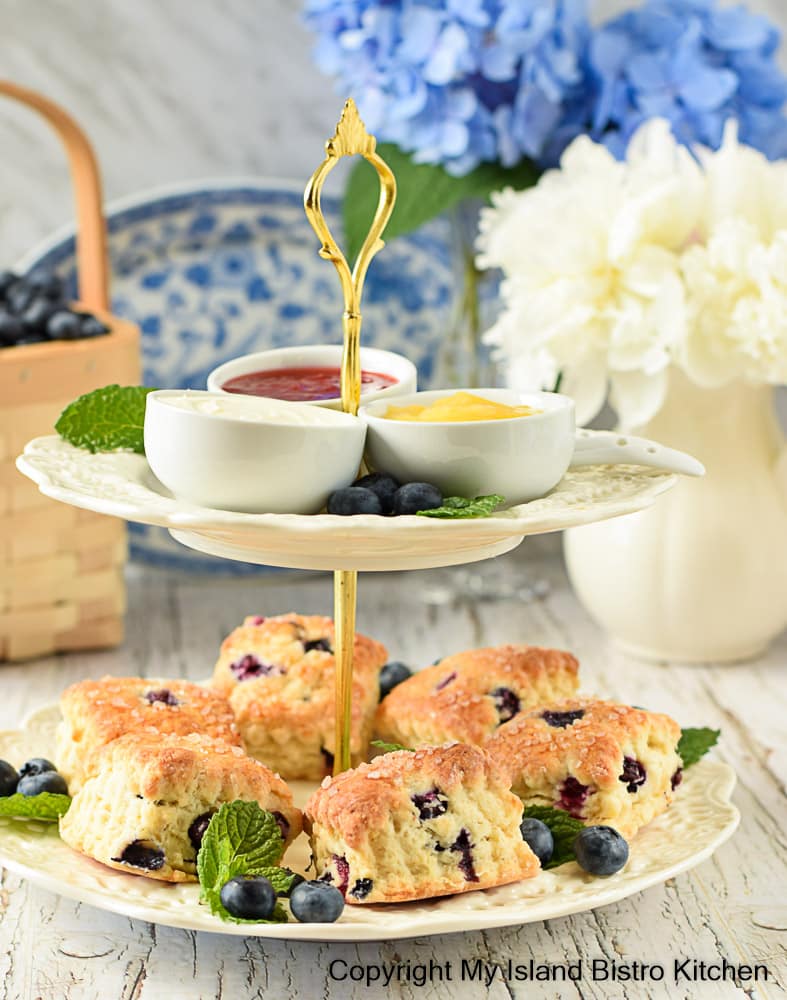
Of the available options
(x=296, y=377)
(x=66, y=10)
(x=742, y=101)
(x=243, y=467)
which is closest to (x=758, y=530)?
(x=742, y=101)

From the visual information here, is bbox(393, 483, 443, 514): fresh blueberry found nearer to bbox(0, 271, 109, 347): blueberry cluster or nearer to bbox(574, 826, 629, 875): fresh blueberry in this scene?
bbox(574, 826, 629, 875): fresh blueberry

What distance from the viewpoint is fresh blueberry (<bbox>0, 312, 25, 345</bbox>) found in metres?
1.69

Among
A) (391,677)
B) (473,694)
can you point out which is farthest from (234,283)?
(473,694)

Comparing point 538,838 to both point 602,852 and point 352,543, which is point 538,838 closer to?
point 602,852

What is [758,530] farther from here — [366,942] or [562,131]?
[366,942]

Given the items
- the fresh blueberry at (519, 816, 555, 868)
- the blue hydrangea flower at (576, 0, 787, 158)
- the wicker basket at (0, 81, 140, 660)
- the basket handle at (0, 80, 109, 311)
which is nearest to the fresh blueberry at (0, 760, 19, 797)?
the fresh blueberry at (519, 816, 555, 868)

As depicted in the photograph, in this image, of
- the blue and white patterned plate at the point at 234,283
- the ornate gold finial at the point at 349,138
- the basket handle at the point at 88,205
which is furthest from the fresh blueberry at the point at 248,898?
the blue and white patterned plate at the point at 234,283

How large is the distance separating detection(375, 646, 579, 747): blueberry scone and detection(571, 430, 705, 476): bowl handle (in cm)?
24

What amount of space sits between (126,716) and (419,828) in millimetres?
286

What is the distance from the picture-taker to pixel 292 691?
4.21 ft

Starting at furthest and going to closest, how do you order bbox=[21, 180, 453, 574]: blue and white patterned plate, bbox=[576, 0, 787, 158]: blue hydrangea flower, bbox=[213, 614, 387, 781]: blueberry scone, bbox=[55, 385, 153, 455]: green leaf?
bbox=[21, 180, 453, 574]: blue and white patterned plate
bbox=[576, 0, 787, 158]: blue hydrangea flower
bbox=[213, 614, 387, 781]: blueberry scone
bbox=[55, 385, 153, 455]: green leaf

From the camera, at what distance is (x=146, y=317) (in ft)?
6.89

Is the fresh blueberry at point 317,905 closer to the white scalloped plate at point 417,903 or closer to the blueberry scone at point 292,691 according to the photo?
the white scalloped plate at point 417,903

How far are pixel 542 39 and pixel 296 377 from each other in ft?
2.68
